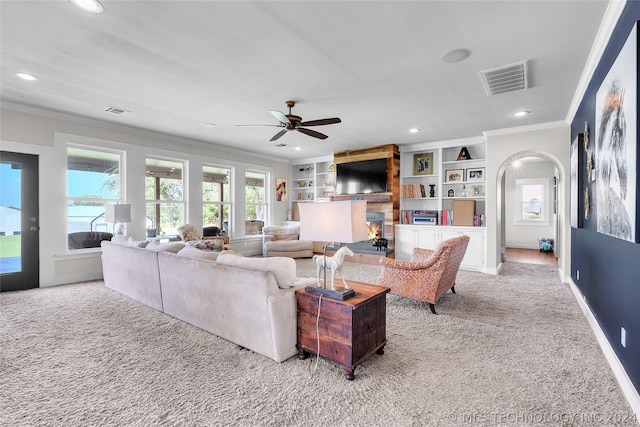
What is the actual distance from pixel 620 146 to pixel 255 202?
689 centimetres

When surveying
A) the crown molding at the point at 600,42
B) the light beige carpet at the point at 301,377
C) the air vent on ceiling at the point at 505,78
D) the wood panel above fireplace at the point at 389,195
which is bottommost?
the light beige carpet at the point at 301,377

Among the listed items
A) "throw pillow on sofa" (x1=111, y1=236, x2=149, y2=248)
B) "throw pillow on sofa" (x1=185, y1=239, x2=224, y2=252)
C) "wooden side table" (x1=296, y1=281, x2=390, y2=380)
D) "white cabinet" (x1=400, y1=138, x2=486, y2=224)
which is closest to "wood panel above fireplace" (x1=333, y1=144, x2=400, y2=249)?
"white cabinet" (x1=400, y1=138, x2=486, y2=224)

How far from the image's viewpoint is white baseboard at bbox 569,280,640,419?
178cm

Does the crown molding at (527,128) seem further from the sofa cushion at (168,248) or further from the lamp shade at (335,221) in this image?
the sofa cushion at (168,248)

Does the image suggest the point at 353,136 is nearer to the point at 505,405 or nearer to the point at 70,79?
the point at 70,79

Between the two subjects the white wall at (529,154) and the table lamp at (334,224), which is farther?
the white wall at (529,154)

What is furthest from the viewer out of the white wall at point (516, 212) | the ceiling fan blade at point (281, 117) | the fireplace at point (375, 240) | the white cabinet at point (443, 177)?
the white wall at point (516, 212)

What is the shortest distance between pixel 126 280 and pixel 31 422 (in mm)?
2470

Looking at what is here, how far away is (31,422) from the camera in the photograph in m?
1.67

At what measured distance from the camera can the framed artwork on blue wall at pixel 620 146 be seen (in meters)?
1.69

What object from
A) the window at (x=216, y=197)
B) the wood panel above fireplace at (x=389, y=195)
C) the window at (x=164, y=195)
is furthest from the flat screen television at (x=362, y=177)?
the window at (x=164, y=195)

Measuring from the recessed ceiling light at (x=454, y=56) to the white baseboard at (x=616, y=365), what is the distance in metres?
2.59

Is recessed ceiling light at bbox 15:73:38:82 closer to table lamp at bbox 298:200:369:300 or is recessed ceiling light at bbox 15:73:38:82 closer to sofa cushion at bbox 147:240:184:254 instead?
sofa cushion at bbox 147:240:184:254

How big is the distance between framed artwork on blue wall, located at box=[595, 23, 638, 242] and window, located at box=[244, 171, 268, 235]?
6469 mm
